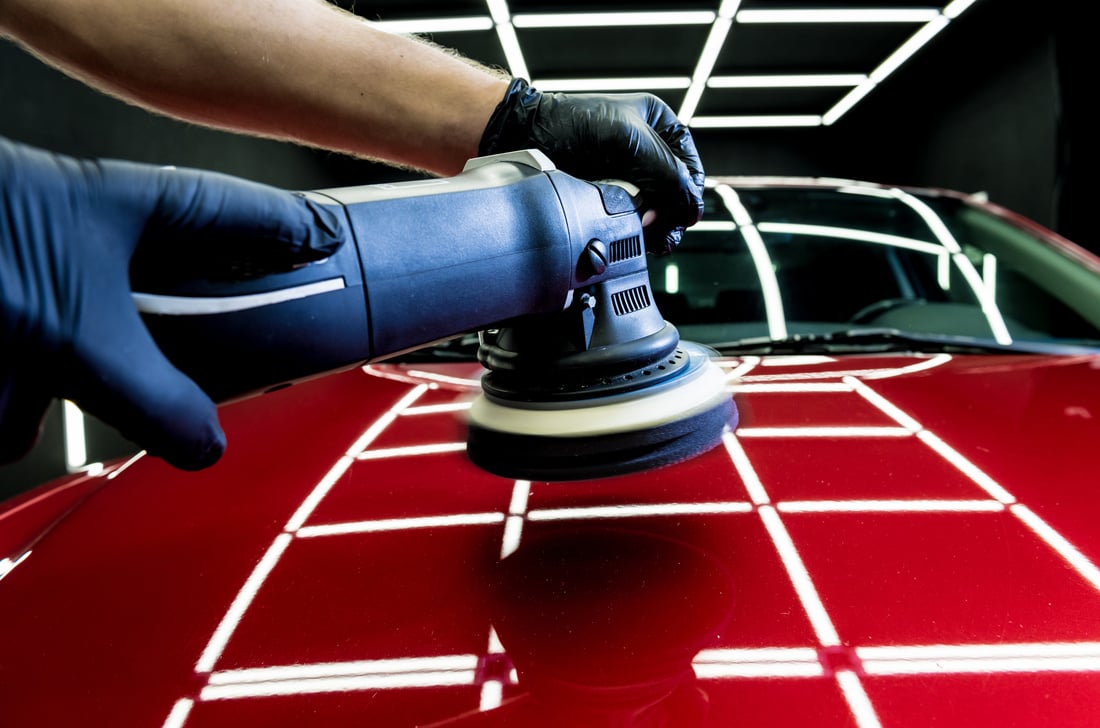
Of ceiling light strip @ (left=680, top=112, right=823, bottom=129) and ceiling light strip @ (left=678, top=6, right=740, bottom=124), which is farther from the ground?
ceiling light strip @ (left=678, top=6, right=740, bottom=124)

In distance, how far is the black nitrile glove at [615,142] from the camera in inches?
29.1

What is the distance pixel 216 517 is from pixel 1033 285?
1.42 meters

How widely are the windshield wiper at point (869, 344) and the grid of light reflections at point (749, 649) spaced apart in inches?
14.3

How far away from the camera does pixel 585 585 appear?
508mm

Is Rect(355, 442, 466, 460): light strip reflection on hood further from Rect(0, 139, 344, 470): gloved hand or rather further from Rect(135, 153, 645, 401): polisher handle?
Rect(0, 139, 344, 470): gloved hand

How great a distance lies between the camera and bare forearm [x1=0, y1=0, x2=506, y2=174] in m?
0.78

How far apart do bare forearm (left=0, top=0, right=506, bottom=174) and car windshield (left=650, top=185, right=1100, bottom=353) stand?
0.61m

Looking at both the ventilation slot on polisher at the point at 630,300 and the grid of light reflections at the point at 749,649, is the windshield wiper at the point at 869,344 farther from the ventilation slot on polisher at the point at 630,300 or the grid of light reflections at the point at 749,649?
the ventilation slot on polisher at the point at 630,300

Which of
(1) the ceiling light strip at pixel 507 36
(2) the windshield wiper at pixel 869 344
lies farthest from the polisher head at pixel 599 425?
(1) the ceiling light strip at pixel 507 36

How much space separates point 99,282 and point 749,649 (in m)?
0.42

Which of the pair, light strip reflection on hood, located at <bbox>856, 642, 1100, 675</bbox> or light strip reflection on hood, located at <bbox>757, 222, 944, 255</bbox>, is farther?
light strip reflection on hood, located at <bbox>757, 222, 944, 255</bbox>

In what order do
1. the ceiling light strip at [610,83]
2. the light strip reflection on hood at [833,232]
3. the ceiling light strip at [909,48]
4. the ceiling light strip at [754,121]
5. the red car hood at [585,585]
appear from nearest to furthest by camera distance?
the red car hood at [585,585] → the light strip reflection on hood at [833,232] → the ceiling light strip at [909,48] → the ceiling light strip at [610,83] → the ceiling light strip at [754,121]

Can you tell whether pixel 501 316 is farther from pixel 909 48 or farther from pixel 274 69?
pixel 909 48

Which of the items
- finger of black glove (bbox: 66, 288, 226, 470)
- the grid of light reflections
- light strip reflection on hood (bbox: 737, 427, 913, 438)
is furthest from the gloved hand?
light strip reflection on hood (bbox: 737, 427, 913, 438)
